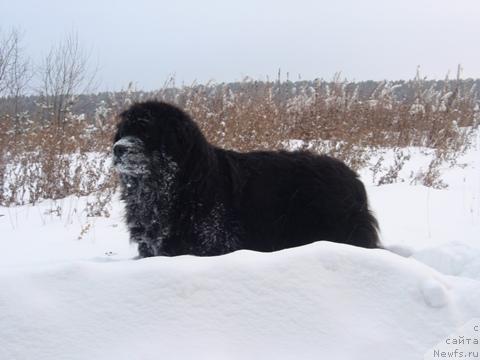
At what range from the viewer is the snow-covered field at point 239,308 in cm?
178

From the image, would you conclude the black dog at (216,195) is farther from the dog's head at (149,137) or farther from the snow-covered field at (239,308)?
the snow-covered field at (239,308)

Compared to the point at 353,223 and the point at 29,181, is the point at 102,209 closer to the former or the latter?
the point at 29,181

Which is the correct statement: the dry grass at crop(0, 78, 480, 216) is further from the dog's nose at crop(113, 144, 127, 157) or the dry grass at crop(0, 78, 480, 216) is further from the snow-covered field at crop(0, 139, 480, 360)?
the snow-covered field at crop(0, 139, 480, 360)

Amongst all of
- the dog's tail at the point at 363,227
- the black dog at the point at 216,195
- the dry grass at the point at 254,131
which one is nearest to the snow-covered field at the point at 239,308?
the black dog at the point at 216,195

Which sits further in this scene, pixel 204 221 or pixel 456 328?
pixel 204 221

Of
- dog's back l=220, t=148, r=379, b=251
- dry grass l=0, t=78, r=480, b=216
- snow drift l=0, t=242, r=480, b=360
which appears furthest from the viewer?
dry grass l=0, t=78, r=480, b=216

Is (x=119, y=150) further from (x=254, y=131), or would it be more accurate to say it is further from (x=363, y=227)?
(x=254, y=131)

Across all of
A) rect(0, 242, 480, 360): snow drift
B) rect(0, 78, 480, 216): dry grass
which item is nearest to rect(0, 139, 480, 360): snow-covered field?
rect(0, 242, 480, 360): snow drift

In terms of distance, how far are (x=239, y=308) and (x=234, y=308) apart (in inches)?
0.8

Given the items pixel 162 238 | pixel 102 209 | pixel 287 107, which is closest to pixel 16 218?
pixel 102 209

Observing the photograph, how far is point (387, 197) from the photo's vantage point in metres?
6.71

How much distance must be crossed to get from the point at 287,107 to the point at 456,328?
8.21 m

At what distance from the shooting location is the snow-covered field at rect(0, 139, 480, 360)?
178cm

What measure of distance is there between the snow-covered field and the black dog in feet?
4.80
